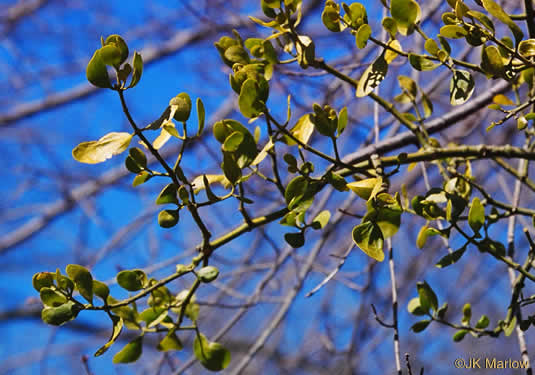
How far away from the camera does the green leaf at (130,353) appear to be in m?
0.66

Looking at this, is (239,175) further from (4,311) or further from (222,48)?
(4,311)

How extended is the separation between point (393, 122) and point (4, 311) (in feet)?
10.1

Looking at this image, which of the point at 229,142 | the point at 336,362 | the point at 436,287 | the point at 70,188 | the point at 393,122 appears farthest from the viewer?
the point at 436,287

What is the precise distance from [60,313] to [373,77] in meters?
0.43

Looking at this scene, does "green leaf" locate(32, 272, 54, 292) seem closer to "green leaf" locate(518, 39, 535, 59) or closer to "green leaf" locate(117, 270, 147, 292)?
"green leaf" locate(117, 270, 147, 292)

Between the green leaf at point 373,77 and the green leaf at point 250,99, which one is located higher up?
the green leaf at point 373,77

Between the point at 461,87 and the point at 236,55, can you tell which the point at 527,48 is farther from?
the point at 236,55

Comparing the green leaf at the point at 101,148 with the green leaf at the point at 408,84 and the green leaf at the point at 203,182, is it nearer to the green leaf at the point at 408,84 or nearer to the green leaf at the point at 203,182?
the green leaf at the point at 203,182

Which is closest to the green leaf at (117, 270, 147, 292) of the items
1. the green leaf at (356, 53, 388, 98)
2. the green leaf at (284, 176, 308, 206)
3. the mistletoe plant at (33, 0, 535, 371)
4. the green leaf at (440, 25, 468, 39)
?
the mistletoe plant at (33, 0, 535, 371)

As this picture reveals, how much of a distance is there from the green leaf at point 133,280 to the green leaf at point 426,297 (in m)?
0.38

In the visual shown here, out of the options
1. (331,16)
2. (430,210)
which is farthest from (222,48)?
(430,210)

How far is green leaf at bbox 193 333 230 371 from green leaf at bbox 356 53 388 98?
1.18 feet

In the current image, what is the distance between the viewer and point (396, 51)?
63cm

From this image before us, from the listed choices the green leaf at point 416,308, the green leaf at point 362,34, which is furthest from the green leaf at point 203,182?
the green leaf at point 416,308
